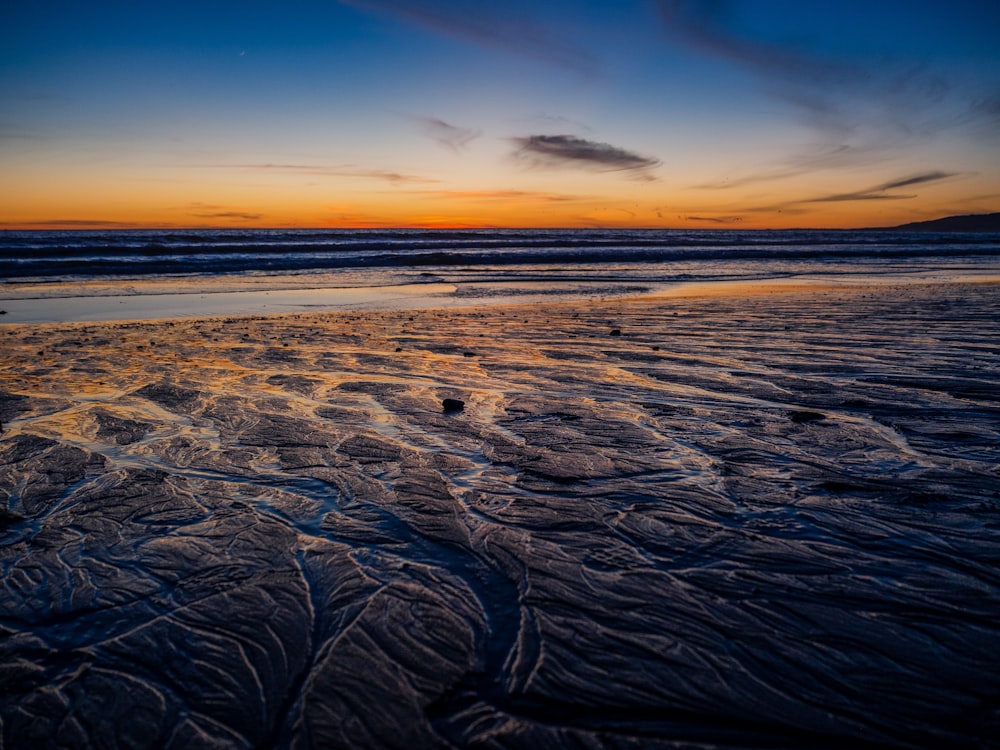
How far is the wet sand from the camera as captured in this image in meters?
2.25

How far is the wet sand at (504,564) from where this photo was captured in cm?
225

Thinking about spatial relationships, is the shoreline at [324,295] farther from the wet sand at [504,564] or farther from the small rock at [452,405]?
the small rock at [452,405]

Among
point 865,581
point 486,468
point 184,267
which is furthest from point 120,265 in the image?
point 865,581

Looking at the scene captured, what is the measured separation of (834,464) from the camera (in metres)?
4.47

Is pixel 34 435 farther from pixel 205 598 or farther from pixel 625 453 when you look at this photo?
pixel 625 453

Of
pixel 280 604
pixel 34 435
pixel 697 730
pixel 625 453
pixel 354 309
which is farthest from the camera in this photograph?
pixel 354 309

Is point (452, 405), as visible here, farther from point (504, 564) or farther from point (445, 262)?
point (445, 262)

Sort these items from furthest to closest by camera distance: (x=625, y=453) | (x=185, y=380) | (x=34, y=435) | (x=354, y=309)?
(x=354, y=309) → (x=185, y=380) → (x=34, y=435) → (x=625, y=453)

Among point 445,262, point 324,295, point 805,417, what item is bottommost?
point 445,262

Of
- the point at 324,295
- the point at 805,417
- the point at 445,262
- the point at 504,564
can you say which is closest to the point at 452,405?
the point at 504,564

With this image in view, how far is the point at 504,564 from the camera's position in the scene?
3.24 m

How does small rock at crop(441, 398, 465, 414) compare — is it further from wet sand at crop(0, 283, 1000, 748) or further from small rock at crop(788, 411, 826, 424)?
small rock at crop(788, 411, 826, 424)

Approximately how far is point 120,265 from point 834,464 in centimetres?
2995

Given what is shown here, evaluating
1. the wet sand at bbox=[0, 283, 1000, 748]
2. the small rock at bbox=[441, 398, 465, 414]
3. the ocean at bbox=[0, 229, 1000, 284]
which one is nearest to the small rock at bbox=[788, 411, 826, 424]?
the wet sand at bbox=[0, 283, 1000, 748]
